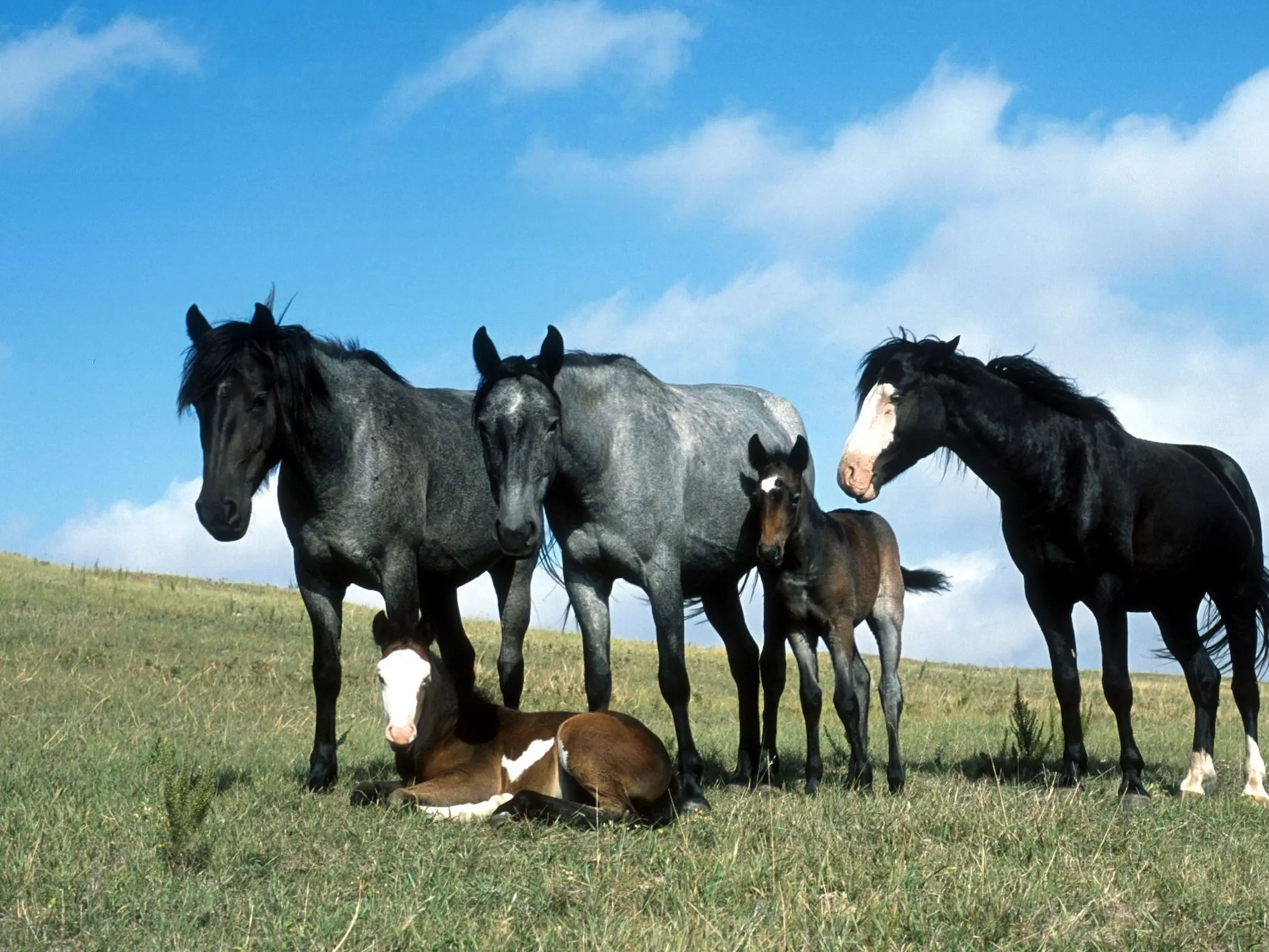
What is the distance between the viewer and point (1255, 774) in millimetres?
9062

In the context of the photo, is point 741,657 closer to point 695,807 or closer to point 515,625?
point 515,625

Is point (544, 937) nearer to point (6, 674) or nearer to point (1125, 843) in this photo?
point (1125, 843)

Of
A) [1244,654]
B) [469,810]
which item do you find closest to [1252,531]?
[1244,654]

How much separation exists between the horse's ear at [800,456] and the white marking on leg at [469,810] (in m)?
2.99

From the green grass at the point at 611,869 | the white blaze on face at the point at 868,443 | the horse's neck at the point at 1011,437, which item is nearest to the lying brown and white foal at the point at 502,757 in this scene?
the green grass at the point at 611,869

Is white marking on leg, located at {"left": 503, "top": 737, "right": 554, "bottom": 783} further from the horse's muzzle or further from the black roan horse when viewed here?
the black roan horse

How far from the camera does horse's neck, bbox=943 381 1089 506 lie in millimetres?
8492

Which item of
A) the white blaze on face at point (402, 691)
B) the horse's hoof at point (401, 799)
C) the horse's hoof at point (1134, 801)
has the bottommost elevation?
the horse's hoof at point (1134, 801)

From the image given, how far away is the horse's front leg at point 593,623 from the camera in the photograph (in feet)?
24.4


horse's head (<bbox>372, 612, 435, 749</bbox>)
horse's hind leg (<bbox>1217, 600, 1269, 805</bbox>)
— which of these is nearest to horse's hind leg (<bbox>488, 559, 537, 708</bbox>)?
horse's head (<bbox>372, 612, 435, 749</bbox>)

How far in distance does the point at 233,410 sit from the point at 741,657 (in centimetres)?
413

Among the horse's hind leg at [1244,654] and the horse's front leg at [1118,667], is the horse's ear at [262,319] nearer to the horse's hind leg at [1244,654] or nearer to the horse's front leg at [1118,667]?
the horse's front leg at [1118,667]

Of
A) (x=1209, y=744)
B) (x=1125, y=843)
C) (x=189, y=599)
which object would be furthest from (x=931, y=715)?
(x=189, y=599)

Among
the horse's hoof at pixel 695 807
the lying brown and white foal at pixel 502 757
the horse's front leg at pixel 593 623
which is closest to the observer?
the lying brown and white foal at pixel 502 757
